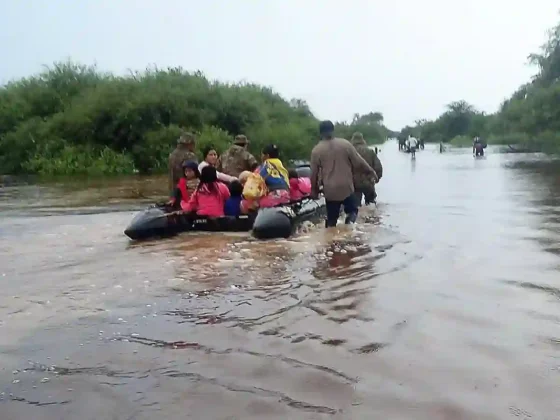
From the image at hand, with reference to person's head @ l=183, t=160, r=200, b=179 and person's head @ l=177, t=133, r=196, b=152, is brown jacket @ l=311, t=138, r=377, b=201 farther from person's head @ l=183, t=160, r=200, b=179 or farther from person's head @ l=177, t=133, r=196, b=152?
person's head @ l=177, t=133, r=196, b=152

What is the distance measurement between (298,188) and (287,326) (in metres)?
6.90

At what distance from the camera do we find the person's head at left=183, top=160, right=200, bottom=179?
35.6 ft

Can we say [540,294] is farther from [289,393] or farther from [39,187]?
[39,187]

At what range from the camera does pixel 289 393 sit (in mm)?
4152

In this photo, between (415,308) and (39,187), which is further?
(39,187)

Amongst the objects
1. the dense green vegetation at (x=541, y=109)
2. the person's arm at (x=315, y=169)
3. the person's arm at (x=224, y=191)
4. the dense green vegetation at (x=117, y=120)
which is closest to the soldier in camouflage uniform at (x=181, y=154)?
the person's arm at (x=224, y=191)

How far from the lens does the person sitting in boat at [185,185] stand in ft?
35.8

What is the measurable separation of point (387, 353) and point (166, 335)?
66.6 inches

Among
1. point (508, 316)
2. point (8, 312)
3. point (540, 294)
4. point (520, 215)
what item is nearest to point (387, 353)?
point (508, 316)

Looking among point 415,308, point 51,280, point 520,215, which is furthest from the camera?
point 520,215

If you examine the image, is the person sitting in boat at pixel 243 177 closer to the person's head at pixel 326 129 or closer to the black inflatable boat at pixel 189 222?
the black inflatable boat at pixel 189 222

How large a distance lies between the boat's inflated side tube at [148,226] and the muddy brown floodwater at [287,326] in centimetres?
21

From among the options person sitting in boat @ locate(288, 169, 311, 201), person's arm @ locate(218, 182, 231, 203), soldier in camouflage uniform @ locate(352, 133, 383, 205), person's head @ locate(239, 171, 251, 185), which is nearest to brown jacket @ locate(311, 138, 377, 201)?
person's head @ locate(239, 171, 251, 185)

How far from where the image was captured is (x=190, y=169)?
35.7ft
